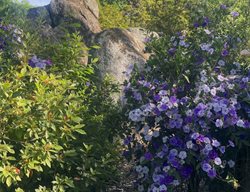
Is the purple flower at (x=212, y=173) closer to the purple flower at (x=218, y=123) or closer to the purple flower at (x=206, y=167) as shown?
the purple flower at (x=206, y=167)

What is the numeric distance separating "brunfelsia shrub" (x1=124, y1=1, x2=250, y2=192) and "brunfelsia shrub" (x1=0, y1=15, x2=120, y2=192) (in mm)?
298

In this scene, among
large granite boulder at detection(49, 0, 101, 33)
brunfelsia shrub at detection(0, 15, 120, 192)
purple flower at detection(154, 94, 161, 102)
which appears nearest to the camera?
brunfelsia shrub at detection(0, 15, 120, 192)

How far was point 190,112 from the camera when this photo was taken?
130 inches

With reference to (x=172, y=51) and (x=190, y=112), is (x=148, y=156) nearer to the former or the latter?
(x=190, y=112)

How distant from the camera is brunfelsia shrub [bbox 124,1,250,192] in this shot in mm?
3277

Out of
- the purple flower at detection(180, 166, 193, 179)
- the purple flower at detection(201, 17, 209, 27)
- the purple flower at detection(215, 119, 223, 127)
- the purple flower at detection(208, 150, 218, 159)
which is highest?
the purple flower at detection(201, 17, 209, 27)

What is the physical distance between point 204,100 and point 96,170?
0.91 m

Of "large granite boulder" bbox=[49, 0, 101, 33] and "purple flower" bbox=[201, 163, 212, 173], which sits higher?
"purple flower" bbox=[201, 163, 212, 173]

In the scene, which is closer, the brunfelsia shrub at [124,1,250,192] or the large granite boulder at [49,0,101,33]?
the brunfelsia shrub at [124,1,250,192]

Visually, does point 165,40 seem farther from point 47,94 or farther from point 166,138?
point 47,94

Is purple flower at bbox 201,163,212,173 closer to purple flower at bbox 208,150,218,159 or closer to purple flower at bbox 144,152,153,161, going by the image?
purple flower at bbox 208,150,218,159

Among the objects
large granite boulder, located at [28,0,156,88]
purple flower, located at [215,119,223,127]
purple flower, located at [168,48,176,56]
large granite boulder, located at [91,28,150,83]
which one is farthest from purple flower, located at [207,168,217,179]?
large granite boulder, located at [91,28,150,83]

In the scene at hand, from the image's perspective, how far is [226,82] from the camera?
3525 millimetres

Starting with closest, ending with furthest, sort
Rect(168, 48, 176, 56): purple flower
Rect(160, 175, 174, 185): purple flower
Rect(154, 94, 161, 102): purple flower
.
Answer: Rect(160, 175, 174, 185): purple flower, Rect(154, 94, 161, 102): purple flower, Rect(168, 48, 176, 56): purple flower
